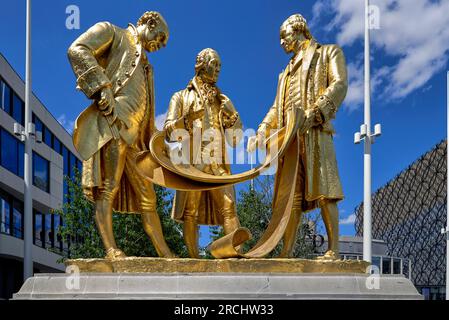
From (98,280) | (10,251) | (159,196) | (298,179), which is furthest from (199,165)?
(10,251)

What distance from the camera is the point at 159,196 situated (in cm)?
2523

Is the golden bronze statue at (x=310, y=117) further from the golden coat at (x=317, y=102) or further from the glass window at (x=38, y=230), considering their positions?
the glass window at (x=38, y=230)

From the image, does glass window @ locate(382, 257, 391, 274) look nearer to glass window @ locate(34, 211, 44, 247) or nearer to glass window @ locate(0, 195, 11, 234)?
glass window @ locate(34, 211, 44, 247)

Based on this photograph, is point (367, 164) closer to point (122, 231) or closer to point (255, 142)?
point (255, 142)

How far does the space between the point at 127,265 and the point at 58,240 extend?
113ft

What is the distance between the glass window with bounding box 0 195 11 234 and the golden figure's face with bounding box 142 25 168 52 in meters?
24.2

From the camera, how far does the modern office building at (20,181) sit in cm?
3183

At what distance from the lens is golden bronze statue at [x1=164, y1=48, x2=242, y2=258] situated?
994cm

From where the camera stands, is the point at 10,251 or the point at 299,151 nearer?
the point at 299,151

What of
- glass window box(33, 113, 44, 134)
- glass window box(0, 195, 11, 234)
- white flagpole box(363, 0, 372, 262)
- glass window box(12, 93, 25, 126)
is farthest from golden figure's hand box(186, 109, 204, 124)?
glass window box(33, 113, 44, 134)

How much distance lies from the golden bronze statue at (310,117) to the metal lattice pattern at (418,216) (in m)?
52.2

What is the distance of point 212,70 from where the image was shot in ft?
33.7

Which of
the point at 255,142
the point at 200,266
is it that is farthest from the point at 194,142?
the point at 200,266
